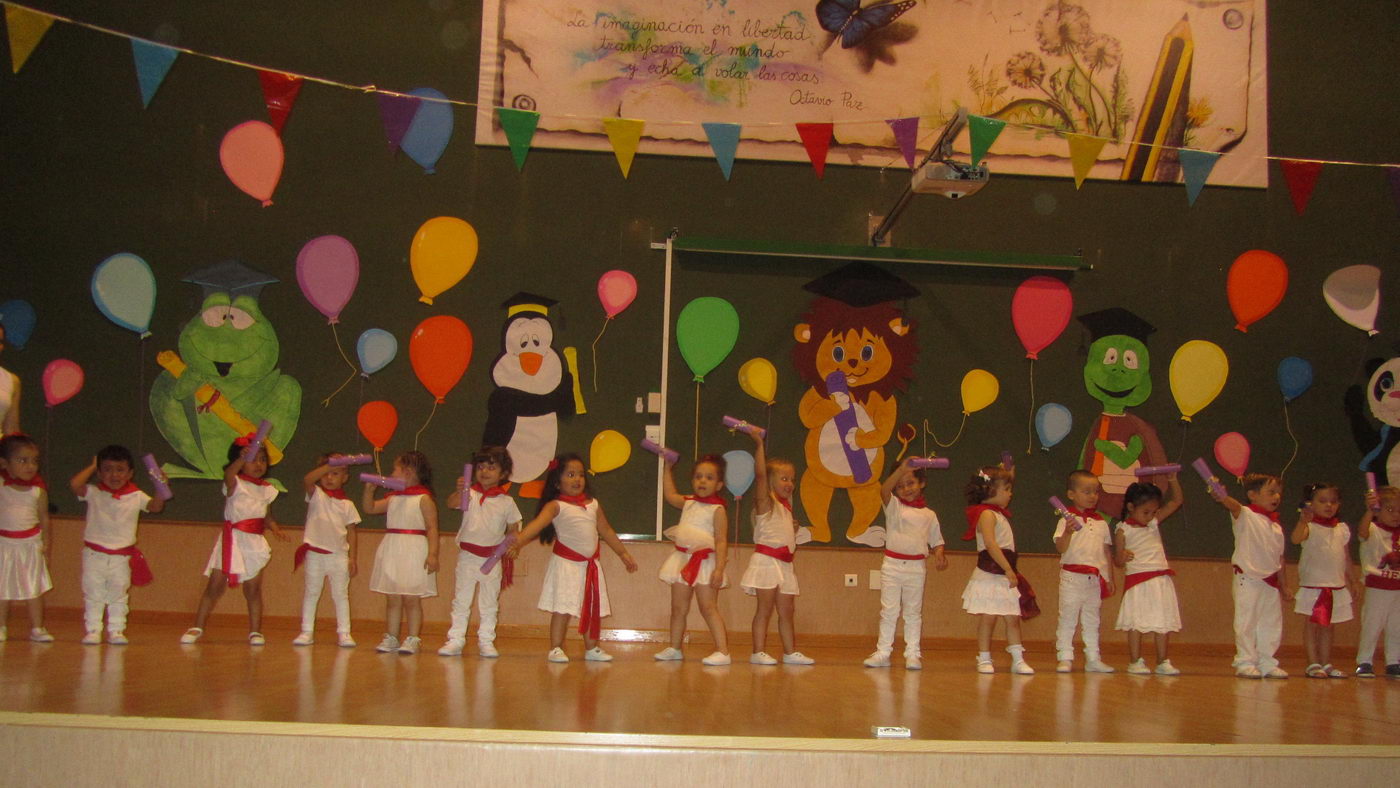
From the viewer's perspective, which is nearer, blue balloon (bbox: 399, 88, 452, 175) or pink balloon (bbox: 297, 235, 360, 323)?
pink balloon (bbox: 297, 235, 360, 323)

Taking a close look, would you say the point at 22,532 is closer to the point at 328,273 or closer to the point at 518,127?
the point at 328,273

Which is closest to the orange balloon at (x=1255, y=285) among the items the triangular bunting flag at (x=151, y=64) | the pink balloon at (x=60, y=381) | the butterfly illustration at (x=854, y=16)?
the butterfly illustration at (x=854, y=16)

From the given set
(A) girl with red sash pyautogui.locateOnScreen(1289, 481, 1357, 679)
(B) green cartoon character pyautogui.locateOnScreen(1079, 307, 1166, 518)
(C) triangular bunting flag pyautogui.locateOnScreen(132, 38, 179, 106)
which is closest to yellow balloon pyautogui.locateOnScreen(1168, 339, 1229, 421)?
(B) green cartoon character pyautogui.locateOnScreen(1079, 307, 1166, 518)

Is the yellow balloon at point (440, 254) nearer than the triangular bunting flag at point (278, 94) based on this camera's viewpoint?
No

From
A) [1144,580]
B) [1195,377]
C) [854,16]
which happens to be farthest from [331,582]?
[1195,377]

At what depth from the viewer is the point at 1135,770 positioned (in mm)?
2818

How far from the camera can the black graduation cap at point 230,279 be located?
7.12 metres

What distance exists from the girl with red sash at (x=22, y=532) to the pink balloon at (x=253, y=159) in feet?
7.61

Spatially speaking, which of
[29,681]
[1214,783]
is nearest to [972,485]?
[1214,783]

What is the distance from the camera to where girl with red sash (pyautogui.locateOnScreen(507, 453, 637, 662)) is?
5.76m

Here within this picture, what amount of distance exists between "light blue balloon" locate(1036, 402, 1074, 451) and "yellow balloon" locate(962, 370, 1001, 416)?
0.36m

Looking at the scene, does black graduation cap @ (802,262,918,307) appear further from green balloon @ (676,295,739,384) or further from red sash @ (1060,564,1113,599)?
red sash @ (1060,564,1113,599)

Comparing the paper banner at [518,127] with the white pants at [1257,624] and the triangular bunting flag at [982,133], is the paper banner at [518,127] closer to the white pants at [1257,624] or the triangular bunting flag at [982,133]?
the triangular bunting flag at [982,133]

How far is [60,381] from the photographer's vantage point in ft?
23.1
